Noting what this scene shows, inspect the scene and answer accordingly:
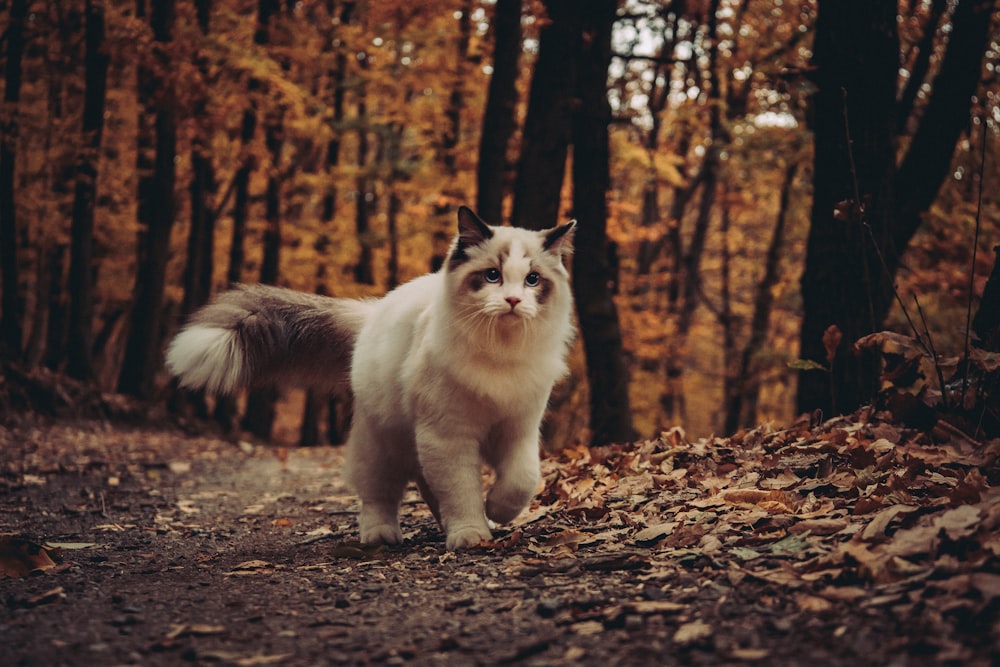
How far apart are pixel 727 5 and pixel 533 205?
1344 cm

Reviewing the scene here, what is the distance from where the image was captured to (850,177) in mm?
6125

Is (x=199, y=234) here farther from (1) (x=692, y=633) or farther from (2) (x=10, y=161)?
(1) (x=692, y=633)

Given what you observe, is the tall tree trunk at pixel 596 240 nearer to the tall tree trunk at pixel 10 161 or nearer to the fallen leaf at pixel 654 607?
the fallen leaf at pixel 654 607

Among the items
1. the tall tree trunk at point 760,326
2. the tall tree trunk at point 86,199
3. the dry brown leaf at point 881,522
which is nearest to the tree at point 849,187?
the dry brown leaf at point 881,522

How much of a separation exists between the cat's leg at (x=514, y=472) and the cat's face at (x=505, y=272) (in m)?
0.67

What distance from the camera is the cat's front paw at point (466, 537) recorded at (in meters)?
4.38

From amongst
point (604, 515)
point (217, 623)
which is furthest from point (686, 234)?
point (217, 623)

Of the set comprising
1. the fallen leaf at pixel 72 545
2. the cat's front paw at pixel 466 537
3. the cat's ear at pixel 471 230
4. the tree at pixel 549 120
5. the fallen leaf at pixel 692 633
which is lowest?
the fallen leaf at pixel 72 545

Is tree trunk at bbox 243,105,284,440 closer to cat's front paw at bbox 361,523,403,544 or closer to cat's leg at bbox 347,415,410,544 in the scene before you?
cat's leg at bbox 347,415,410,544

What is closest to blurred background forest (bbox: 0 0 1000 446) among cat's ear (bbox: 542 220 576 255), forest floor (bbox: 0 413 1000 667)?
forest floor (bbox: 0 413 1000 667)

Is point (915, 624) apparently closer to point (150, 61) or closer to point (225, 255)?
point (150, 61)

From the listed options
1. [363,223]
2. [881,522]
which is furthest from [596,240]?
[363,223]

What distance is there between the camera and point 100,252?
730 inches

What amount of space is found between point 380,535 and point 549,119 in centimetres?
550
